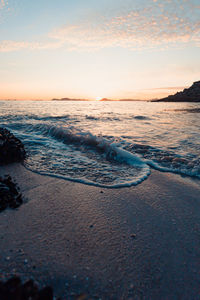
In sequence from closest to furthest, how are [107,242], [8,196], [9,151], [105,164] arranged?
[107,242] < [8,196] < [9,151] < [105,164]

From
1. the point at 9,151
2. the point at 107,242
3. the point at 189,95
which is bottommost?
the point at 107,242

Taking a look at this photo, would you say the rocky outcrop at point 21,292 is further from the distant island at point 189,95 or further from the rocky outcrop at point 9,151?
the distant island at point 189,95

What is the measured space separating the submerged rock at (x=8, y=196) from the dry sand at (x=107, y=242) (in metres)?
0.11

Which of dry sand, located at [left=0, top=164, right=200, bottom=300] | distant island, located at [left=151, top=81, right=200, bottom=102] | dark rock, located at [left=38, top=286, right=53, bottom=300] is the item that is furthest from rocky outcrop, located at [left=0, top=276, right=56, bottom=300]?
distant island, located at [left=151, top=81, right=200, bottom=102]

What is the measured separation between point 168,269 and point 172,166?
2.75m

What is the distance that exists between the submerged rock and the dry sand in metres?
0.11

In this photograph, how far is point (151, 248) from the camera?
1.61 m

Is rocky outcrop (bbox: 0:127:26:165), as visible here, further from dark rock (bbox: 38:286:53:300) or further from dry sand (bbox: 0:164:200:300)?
dark rock (bbox: 38:286:53:300)

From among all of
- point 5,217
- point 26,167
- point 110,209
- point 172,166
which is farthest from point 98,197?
point 172,166

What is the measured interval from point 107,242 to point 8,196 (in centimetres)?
143

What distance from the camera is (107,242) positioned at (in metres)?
1.66

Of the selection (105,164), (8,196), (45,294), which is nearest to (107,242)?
(45,294)

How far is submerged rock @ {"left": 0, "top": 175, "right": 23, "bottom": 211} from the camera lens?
2.13 metres

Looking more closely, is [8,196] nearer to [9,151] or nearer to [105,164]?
[9,151]
